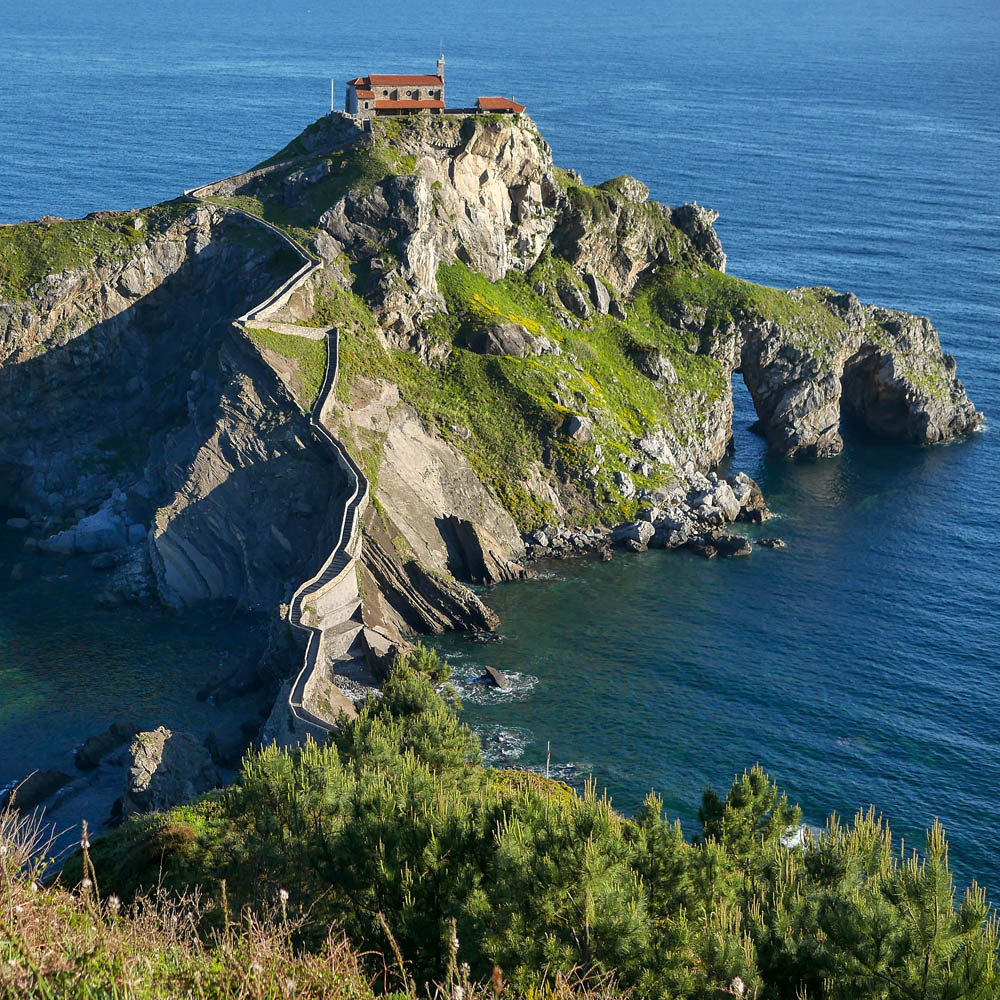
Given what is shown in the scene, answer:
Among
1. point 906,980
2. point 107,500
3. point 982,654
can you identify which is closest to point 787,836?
point 906,980

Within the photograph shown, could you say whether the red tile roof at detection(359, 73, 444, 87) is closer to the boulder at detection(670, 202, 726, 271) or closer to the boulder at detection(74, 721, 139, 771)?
the boulder at detection(670, 202, 726, 271)

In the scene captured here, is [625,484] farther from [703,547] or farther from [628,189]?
[628,189]

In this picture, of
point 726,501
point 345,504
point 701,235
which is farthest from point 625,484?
point 701,235

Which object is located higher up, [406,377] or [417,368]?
[417,368]

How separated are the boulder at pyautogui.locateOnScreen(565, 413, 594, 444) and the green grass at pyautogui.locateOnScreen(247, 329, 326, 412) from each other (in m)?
22.0

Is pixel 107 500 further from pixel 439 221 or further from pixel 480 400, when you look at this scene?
pixel 439 221

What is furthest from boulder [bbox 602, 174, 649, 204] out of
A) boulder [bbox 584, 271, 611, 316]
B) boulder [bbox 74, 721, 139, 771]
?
boulder [bbox 74, 721, 139, 771]

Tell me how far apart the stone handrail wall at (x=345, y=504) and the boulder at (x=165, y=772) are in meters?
6.20

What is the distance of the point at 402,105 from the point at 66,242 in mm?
34962

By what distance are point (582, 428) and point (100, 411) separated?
4227 centimetres

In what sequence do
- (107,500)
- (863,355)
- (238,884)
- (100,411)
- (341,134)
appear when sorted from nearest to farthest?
(238,884) < (107,500) < (100,411) < (341,134) < (863,355)

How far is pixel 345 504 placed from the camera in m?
85.2

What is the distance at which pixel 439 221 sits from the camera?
4355 inches

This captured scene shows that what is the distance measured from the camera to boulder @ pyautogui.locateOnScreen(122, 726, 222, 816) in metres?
61.4
